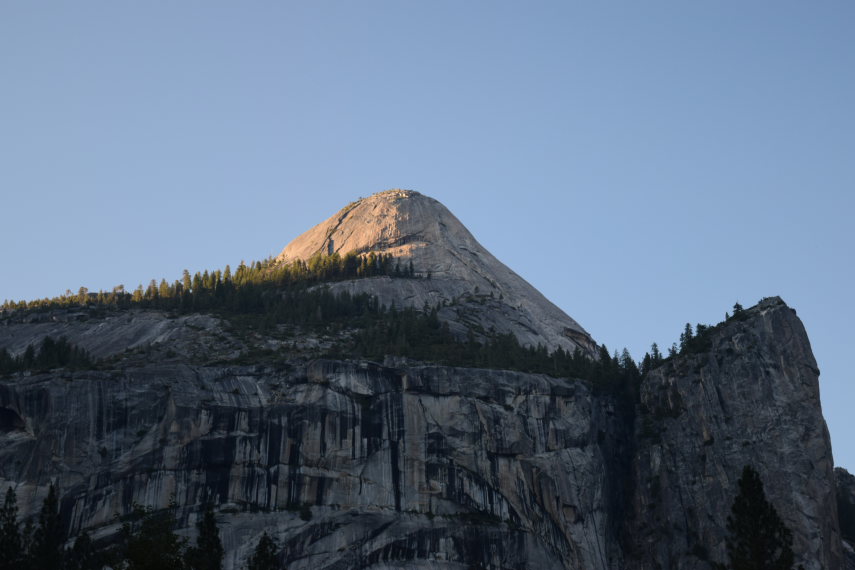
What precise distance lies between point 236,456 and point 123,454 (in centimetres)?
1309

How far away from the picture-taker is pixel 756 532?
114 m

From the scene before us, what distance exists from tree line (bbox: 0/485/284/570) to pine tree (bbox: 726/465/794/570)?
40.9 metres

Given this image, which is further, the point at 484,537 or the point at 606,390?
the point at 606,390

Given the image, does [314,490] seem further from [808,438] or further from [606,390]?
[808,438]

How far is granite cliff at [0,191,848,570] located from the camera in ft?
493

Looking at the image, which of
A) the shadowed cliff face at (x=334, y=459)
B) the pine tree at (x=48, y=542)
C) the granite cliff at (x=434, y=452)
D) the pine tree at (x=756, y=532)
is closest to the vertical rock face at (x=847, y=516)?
the granite cliff at (x=434, y=452)

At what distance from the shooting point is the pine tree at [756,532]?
112688 millimetres

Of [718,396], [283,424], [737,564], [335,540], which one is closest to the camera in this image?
[737,564]

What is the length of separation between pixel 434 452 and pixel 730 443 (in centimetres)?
3776

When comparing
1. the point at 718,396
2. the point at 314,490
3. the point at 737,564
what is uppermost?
the point at 718,396

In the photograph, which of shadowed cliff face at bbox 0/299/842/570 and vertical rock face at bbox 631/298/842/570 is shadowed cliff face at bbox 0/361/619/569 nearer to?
shadowed cliff face at bbox 0/299/842/570

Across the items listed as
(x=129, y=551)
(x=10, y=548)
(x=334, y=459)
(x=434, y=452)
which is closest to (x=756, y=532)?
(x=129, y=551)

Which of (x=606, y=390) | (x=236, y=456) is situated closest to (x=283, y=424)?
(x=236, y=456)

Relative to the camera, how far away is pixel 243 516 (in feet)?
490
